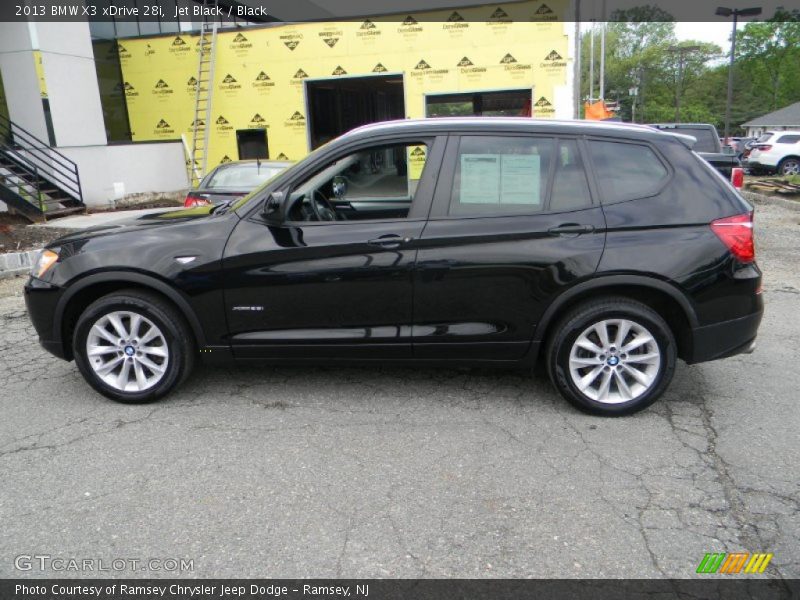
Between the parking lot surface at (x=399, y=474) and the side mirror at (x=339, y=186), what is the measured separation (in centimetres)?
134

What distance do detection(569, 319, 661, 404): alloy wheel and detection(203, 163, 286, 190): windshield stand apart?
19.1 feet

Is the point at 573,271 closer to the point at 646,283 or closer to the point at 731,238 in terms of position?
the point at 646,283

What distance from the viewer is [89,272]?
Answer: 13.1 ft

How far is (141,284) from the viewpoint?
4.00 meters

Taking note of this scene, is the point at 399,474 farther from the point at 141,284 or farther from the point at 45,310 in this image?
the point at 45,310

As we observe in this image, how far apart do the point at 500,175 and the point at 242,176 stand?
5.65m

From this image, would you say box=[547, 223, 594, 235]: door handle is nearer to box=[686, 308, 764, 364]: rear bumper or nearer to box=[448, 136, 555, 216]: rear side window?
box=[448, 136, 555, 216]: rear side window

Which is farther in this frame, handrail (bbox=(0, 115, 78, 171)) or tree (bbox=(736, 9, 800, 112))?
tree (bbox=(736, 9, 800, 112))

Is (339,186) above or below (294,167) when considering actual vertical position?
below

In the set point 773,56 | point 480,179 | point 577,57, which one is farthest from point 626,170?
point 773,56

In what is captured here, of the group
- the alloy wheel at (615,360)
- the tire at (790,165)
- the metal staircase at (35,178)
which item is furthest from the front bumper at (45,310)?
the tire at (790,165)

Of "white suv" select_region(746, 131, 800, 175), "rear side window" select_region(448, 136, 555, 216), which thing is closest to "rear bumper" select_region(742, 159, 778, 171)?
"white suv" select_region(746, 131, 800, 175)

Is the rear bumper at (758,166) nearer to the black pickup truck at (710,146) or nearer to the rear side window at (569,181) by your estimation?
the black pickup truck at (710,146)

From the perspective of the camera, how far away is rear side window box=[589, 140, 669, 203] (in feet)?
12.5
